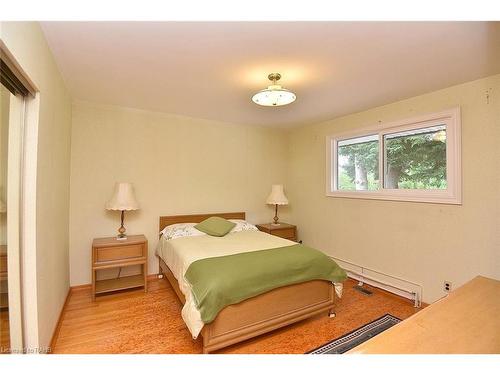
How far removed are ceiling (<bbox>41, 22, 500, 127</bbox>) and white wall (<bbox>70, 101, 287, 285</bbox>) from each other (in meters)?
0.45

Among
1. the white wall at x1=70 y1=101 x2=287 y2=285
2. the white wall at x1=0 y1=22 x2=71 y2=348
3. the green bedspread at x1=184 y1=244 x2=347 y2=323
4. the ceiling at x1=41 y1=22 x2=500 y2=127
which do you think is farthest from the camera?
the white wall at x1=70 y1=101 x2=287 y2=285

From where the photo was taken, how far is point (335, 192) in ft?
11.6

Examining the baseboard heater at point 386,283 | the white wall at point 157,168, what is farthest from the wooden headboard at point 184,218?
the baseboard heater at point 386,283

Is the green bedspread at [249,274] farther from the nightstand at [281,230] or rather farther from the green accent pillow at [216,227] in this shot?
the nightstand at [281,230]

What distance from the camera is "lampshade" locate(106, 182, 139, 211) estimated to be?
2.83 meters

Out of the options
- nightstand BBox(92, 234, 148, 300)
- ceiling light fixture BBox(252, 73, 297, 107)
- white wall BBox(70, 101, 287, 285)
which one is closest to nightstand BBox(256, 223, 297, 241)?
white wall BBox(70, 101, 287, 285)

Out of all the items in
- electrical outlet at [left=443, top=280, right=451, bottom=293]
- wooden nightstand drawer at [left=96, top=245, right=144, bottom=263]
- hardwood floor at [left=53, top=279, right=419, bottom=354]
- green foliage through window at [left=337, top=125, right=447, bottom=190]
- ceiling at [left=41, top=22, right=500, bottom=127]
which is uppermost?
ceiling at [left=41, top=22, right=500, bottom=127]

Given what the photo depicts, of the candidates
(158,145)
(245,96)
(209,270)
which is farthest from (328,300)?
(158,145)

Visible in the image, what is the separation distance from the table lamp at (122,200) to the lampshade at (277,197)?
1.98 metres

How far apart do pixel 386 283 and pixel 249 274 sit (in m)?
1.91

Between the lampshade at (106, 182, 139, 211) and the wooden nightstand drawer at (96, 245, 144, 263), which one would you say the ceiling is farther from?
the wooden nightstand drawer at (96, 245, 144, 263)

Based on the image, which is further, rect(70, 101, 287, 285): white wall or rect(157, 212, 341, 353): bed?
rect(70, 101, 287, 285): white wall

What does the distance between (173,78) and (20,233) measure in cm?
162
